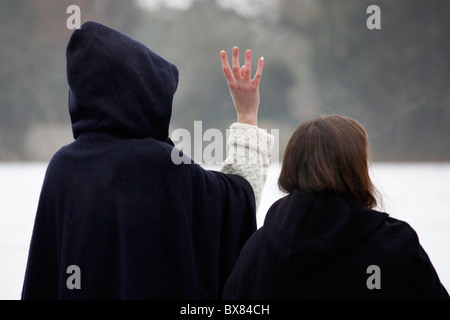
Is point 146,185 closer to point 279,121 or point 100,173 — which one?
point 100,173

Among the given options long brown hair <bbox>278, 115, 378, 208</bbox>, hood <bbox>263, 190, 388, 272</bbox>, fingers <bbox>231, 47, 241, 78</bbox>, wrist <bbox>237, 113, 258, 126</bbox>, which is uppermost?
fingers <bbox>231, 47, 241, 78</bbox>

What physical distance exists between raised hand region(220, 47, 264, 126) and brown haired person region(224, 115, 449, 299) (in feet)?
1.44

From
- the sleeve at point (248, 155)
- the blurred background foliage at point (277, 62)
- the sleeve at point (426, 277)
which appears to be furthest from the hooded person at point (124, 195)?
the blurred background foliage at point (277, 62)

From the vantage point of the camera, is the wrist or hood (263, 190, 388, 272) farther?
the wrist

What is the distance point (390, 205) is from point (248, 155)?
4.22 m

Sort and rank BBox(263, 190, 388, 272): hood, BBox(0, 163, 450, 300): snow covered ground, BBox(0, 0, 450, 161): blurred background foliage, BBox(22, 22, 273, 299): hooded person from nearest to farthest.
Result: 1. BBox(263, 190, 388, 272): hood
2. BBox(22, 22, 273, 299): hooded person
3. BBox(0, 163, 450, 300): snow covered ground
4. BBox(0, 0, 450, 161): blurred background foliage

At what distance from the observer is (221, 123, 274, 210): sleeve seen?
1876 millimetres

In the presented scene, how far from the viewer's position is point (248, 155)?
6.19 ft

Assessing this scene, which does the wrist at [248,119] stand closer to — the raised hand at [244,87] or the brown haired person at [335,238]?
the raised hand at [244,87]

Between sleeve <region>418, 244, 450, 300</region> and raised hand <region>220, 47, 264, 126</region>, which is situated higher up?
raised hand <region>220, 47, 264, 126</region>

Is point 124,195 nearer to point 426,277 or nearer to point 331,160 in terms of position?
point 331,160

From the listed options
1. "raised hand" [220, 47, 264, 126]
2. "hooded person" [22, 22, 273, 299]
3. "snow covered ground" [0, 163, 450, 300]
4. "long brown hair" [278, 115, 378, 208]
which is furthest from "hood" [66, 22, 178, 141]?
"snow covered ground" [0, 163, 450, 300]

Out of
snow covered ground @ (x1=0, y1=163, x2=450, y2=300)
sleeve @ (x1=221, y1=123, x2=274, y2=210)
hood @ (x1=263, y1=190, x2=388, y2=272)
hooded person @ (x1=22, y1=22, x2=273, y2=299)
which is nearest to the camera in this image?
hood @ (x1=263, y1=190, x2=388, y2=272)

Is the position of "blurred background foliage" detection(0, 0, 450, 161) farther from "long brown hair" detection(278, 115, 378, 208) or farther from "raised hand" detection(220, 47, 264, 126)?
"long brown hair" detection(278, 115, 378, 208)
